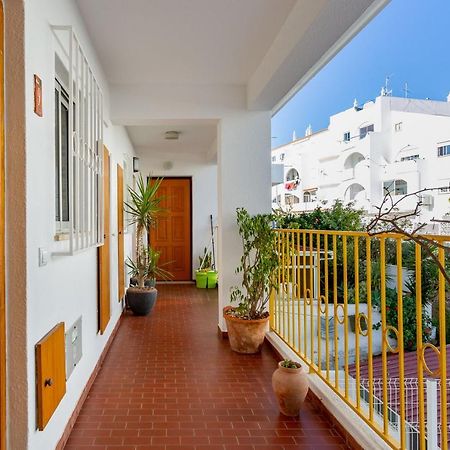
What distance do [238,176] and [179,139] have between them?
8.78 feet

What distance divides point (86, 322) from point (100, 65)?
2.23 metres

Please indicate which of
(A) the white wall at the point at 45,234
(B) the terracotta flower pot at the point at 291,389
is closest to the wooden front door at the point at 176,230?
(A) the white wall at the point at 45,234

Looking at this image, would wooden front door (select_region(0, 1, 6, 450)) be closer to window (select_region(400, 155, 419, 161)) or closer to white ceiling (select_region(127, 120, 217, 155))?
white ceiling (select_region(127, 120, 217, 155))

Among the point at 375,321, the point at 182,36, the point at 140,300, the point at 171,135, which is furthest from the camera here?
the point at 375,321

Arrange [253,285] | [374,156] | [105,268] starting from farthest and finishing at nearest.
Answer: [374,156]
[253,285]
[105,268]

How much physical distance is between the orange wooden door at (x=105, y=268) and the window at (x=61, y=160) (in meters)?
0.92

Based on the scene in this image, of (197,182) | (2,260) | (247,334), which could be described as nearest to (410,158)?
(247,334)

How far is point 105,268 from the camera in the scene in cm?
359

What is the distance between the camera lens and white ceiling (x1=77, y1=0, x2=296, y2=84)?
2629mm

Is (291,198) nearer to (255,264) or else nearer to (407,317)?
(407,317)

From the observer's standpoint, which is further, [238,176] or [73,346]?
[238,176]

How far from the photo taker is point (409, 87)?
5094 mm

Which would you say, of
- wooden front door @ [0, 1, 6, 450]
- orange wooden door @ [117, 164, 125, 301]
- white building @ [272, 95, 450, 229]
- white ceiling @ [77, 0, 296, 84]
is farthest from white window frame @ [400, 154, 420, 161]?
wooden front door @ [0, 1, 6, 450]

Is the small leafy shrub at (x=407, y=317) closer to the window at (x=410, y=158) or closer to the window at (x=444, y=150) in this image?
the window at (x=410, y=158)
